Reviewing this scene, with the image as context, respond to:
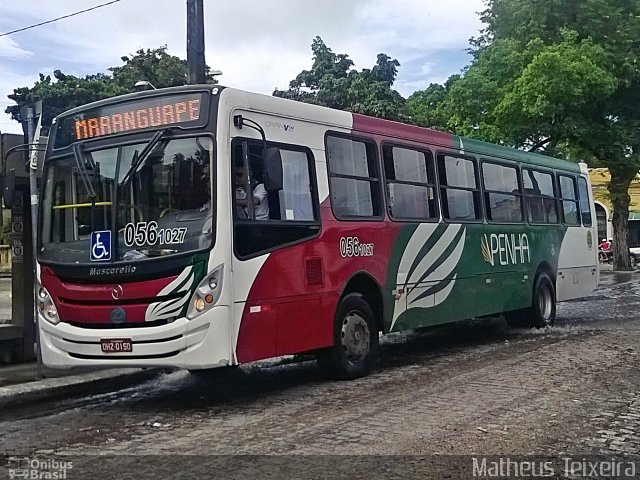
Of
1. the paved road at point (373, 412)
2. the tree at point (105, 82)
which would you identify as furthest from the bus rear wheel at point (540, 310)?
the tree at point (105, 82)

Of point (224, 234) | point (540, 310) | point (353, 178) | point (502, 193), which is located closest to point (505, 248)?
point (502, 193)

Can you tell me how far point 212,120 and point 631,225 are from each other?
43.8 meters

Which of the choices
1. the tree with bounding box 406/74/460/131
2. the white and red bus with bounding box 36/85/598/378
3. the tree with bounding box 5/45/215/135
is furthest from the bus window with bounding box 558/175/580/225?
the tree with bounding box 5/45/215/135

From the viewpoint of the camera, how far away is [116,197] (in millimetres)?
7934

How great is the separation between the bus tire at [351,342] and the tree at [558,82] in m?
15.8

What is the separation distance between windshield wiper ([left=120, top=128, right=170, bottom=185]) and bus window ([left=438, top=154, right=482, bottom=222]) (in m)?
4.61

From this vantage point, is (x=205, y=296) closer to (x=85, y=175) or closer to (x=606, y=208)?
(x=85, y=175)

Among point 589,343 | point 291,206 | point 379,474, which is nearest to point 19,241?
point 291,206

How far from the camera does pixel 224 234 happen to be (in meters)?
7.62

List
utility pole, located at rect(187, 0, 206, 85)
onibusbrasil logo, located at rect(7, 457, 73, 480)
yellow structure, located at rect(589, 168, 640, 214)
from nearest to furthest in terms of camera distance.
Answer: onibusbrasil logo, located at rect(7, 457, 73, 480) → utility pole, located at rect(187, 0, 206, 85) → yellow structure, located at rect(589, 168, 640, 214)

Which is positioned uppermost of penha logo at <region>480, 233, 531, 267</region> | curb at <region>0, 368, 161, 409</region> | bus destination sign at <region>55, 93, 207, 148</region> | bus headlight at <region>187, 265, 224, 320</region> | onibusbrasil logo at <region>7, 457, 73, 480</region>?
bus destination sign at <region>55, 93, 207, 148</region>

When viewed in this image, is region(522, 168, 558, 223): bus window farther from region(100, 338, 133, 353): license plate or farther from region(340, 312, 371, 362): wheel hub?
region(100, 338, 133, 353): license plate

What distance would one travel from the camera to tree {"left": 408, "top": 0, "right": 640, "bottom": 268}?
23984 millimetres

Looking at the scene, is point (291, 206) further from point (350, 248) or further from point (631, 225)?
point (631, 225)
